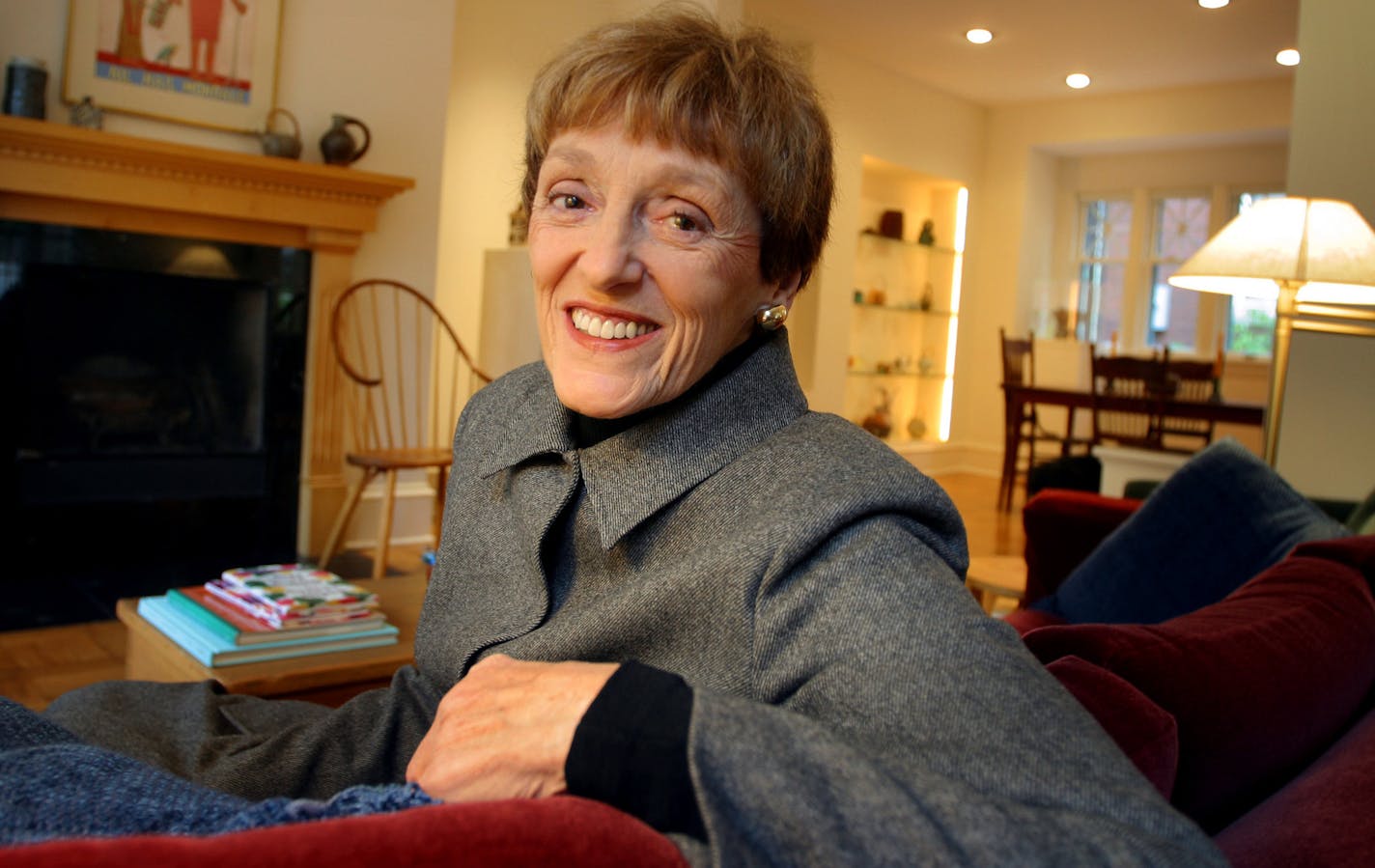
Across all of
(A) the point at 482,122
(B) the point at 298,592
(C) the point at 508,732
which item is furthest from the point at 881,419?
(C) the point at 508,732

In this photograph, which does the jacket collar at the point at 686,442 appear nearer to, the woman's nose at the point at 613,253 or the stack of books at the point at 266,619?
the woman's nose at the point at 613,253

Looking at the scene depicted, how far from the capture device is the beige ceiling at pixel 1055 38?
21.2ft

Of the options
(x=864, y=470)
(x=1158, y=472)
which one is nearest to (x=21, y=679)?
(x=864, y=470)

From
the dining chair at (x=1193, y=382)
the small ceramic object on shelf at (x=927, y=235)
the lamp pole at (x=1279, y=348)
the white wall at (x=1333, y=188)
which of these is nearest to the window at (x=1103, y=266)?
the small ceramic object on shelf at (x=927, y=235)

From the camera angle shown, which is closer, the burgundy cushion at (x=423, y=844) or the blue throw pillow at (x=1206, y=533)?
the burgundy cushion at (x=423, y=844)

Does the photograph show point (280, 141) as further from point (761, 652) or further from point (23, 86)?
point (761, 652)

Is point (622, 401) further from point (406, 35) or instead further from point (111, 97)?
point (406, 35)

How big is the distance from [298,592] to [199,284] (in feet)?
8.45

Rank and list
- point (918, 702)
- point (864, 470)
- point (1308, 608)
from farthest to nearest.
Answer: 1. point (1308, 608)
2. point (864, 470)
3. point (918, 702)

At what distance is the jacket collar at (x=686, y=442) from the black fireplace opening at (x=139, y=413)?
314cm

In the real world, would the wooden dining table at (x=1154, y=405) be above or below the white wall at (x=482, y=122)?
below

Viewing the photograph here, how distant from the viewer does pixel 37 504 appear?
3.88 metres

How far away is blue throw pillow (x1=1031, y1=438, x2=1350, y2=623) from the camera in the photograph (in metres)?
1.96

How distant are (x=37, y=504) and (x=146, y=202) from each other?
3.50 ft
